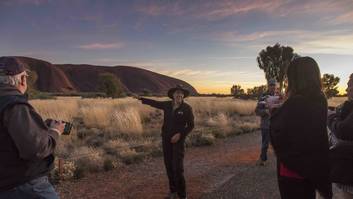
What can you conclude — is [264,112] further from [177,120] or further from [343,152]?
[343,152]

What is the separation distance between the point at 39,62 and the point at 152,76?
39.0 meters

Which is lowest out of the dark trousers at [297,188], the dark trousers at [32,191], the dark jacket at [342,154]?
the dark trousers at [297,188]

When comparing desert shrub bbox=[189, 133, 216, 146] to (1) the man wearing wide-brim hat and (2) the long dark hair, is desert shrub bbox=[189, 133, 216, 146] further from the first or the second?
(2) the long dark hair

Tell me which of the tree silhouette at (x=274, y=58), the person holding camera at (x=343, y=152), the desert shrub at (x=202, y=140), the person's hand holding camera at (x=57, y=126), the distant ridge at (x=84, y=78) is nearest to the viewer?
the person's hand holding camera at (x=57, y=126)

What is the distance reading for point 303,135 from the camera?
3.53 metres

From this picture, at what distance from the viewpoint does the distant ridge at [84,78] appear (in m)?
126

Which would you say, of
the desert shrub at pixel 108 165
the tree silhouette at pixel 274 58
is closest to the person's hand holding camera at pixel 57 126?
the desert shrub at pixel 108 165

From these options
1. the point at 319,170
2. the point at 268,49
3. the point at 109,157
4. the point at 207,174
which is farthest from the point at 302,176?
the point at 268,49

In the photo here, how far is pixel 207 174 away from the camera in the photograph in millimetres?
9242

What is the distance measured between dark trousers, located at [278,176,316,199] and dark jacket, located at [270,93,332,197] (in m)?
0.06

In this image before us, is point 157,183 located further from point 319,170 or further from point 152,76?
point 152,76

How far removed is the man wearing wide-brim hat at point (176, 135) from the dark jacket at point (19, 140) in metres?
3.76

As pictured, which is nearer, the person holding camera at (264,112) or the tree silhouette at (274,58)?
the person holding camera at (264,112)

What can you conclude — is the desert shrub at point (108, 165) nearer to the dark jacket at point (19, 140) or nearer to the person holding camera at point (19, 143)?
the person holding camera at point (19, 143)
